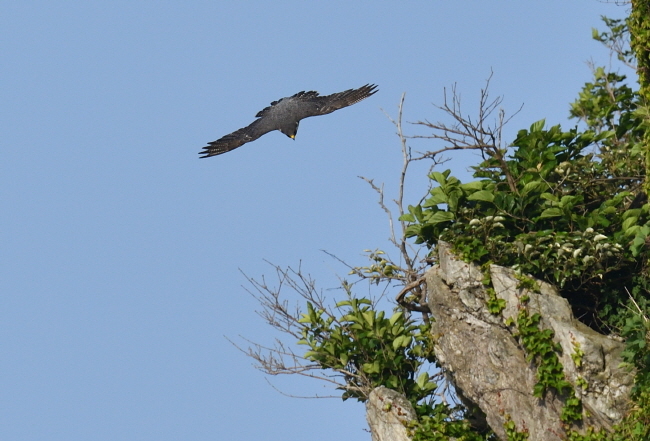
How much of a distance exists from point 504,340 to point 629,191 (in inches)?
128

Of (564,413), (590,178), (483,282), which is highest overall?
(590,178)

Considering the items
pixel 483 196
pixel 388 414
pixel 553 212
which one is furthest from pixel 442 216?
pixel 388 414

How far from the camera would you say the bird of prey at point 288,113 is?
16.6 m

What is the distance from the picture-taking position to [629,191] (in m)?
13.7

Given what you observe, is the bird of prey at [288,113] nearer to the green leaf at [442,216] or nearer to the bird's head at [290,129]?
the bird's head at [290,129]

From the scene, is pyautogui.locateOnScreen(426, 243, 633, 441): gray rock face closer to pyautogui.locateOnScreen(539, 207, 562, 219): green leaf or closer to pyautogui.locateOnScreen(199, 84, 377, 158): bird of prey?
pyautogui.locateOnScreen(539, 207, 562, 219): green leaf

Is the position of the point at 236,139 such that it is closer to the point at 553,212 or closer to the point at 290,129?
the point at 290,129

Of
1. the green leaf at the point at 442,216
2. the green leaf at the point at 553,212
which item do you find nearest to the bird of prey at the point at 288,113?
the green leaf at the point at 442,216

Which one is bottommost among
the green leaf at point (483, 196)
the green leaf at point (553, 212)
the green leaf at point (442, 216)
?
the green leaf at point (553, 212)

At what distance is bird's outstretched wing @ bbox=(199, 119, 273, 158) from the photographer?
1725cm

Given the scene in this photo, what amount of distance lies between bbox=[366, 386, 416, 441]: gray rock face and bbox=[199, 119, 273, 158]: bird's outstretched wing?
606cm

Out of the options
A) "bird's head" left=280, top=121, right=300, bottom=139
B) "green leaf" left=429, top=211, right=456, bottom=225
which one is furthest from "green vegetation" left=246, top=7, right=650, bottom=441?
"bird's head" left=280, top=121, right=300, bottom=139

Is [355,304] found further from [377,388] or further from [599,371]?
[599,371]

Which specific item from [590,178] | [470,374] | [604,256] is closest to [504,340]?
[470,374]
